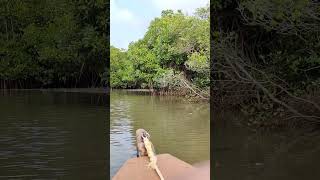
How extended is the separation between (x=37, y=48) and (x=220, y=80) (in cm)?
1783

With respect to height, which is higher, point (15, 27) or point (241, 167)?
point (15, 27)

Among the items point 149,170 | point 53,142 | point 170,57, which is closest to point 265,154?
point 149,170

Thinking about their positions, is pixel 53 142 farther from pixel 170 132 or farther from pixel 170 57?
pixel 170 57

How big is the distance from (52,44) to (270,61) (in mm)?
17473

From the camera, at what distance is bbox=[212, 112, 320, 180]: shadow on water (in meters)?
7.75

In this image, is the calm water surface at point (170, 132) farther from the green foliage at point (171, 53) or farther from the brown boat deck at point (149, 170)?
the green foliage at point (171, 53)

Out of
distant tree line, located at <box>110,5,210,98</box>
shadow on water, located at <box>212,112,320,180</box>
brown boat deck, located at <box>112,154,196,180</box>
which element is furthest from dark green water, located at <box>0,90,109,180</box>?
distant tree line, located at <box>110,5,210,98</box>

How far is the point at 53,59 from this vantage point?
1118 inches

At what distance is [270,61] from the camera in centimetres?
1258

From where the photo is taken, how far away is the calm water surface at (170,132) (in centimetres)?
966

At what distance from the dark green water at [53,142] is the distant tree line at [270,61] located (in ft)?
9.84

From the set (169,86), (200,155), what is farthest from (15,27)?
(200,155)

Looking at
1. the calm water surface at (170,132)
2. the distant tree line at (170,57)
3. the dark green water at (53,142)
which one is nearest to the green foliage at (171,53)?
the distant tree line at (170,57)

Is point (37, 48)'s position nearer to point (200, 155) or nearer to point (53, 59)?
point (53, 59)
